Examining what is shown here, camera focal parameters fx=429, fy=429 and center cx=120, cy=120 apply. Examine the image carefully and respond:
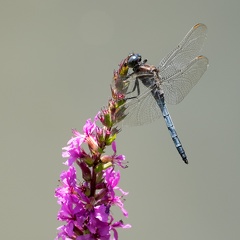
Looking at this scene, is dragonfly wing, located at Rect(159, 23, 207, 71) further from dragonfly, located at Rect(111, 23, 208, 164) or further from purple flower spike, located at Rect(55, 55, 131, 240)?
purple flower spike, located at Rect(55, 55, 131, 240)

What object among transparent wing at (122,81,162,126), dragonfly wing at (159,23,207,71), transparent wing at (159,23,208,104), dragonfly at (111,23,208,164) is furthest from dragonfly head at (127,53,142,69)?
dragonfly wing at (159,23,207,71)

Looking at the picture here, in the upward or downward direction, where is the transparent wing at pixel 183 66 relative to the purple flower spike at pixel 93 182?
upward

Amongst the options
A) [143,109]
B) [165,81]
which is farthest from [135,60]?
[165,81]

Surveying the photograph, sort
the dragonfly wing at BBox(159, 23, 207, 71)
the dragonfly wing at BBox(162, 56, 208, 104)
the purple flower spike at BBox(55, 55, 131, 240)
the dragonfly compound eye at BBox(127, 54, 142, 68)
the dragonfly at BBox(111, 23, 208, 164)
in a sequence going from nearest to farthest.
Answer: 1. the purple flower spike at BBox(55, 55, 131, 240)
2. the dragonfly compound eye at BBox(127, 54, 142, 68)
3. the dragonfly at BBox(111, 23, 208, 164)
4. the dragonfly wing at BBox(162, 56, 208, 104)
5. the dragonfly wing at BBox(159, 23, 207, 71)

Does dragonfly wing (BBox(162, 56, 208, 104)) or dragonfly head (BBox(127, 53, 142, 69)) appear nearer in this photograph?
dragonfly head (BBox(127, 53, 142, 69))

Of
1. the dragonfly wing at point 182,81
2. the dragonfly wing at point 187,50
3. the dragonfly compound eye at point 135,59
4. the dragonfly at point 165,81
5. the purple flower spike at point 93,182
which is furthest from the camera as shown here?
the dragonfly wing at point 187,50

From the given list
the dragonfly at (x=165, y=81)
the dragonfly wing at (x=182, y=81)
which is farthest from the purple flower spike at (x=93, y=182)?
the dragonfly wing at (x=182, y=81)

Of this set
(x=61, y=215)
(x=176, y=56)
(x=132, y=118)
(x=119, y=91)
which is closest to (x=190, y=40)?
(x=176, y=56)

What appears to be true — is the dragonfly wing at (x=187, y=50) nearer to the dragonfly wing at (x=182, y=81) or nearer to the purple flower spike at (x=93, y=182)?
the dragonfly wing at (x=182, y=81)
